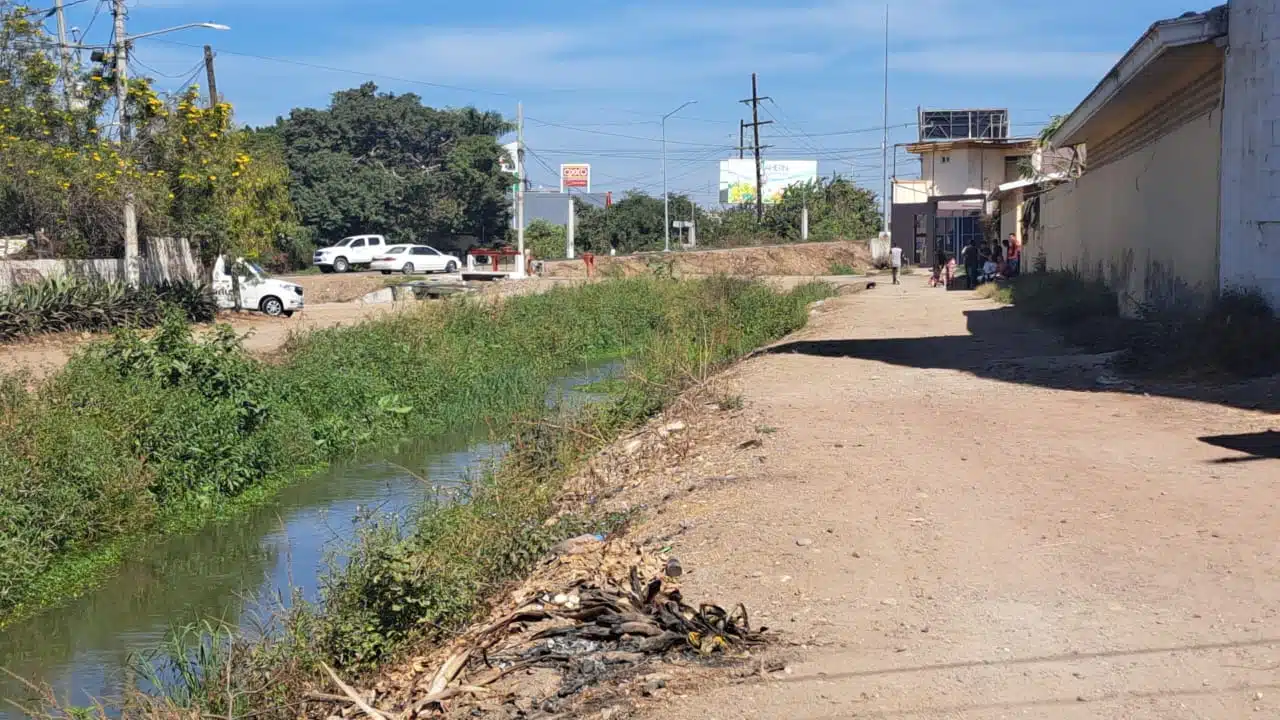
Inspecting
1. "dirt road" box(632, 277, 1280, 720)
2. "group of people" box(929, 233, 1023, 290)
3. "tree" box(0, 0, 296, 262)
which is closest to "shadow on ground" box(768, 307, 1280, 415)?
"dirt road" box(632, 277, 1280, 720)

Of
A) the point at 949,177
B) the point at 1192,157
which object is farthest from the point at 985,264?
the point at 949,177

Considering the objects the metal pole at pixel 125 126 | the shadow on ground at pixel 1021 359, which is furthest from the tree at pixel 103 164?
the shadow on ground at pixel 1021 359

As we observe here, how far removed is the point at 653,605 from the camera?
21.4 feet

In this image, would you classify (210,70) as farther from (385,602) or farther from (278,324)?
(385,602)

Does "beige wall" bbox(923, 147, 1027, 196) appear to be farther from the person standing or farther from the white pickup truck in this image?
the white pickup truck

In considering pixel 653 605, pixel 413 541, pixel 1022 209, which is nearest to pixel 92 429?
pixel 413 541

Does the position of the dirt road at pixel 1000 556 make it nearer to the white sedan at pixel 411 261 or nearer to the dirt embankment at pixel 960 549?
the dirt embankment at pixel 960 549

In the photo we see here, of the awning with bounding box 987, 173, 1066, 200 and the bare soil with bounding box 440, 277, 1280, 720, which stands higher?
the awning with bounding box 987, 173, 1066, 200

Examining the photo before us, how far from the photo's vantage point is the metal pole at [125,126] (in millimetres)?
27297

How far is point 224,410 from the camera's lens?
1553 cm

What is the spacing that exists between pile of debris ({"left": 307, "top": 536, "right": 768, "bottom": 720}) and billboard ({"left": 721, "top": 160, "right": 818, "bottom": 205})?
81298mm

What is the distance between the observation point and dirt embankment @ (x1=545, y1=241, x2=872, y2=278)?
187 feet

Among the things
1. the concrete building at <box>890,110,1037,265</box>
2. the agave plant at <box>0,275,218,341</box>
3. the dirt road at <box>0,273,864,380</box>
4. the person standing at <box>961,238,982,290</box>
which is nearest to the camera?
the dirt road at <box>0,273,864,380</box>

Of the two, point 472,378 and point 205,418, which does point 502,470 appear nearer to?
point 205,418
